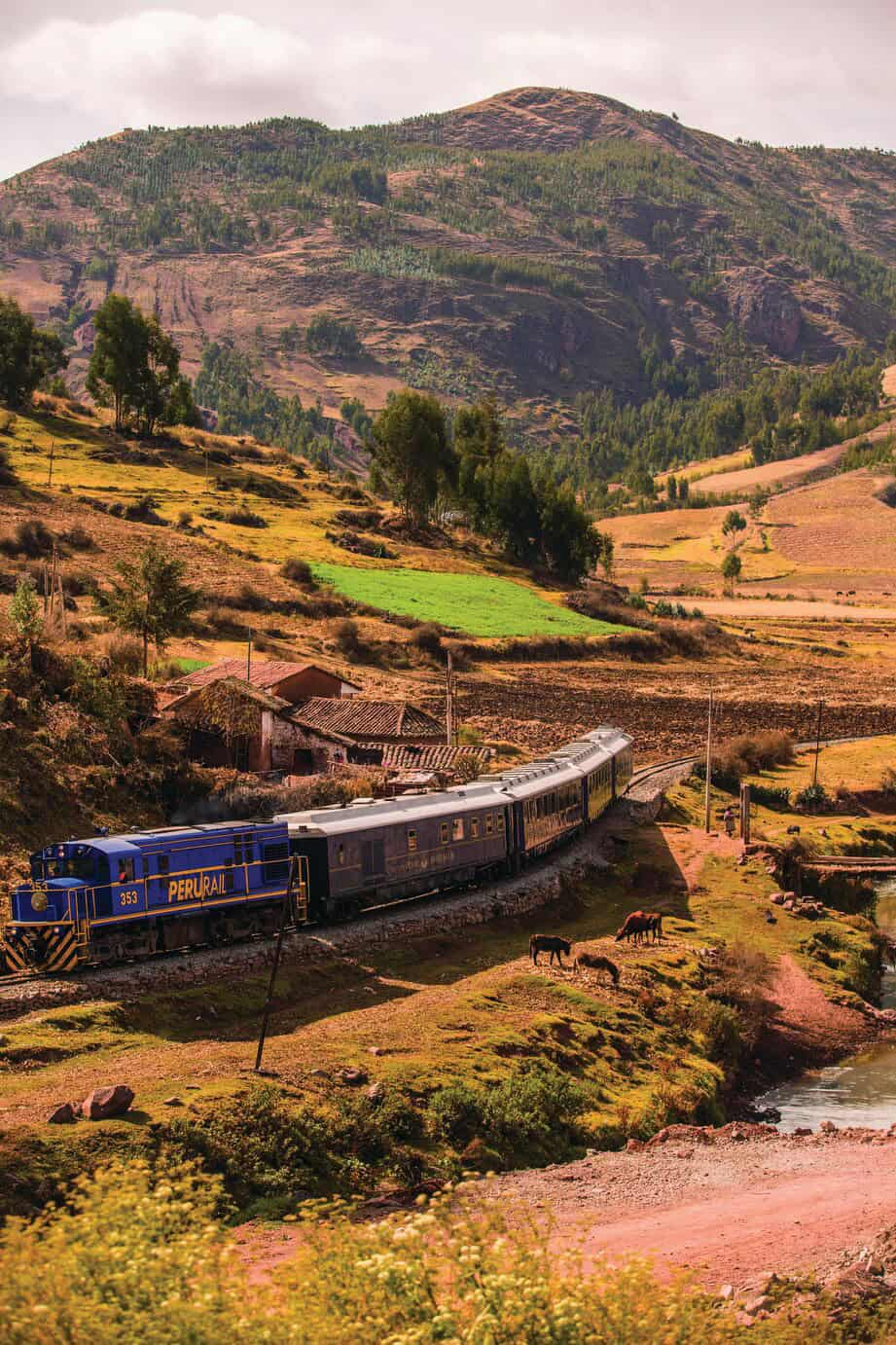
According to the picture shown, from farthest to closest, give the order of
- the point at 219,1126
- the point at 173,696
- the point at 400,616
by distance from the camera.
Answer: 1. the point at 400,616
2. the point at 173,696
3. the point at 219,1126

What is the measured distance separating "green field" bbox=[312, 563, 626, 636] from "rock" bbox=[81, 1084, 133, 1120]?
88056mm

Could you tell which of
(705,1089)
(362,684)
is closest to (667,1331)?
(705,1089)

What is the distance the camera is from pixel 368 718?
67500mm

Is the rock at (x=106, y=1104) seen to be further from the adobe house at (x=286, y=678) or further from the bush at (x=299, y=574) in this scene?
the bush at (x=299, y=574)

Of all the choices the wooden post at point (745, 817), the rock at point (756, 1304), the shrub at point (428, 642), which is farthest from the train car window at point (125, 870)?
the shrub at point (428, 642)

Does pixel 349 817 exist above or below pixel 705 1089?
above

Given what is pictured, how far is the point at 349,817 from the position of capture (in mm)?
40312

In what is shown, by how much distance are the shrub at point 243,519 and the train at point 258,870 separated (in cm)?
8342

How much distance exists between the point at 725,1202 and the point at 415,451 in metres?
124

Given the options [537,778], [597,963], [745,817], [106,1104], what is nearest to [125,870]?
[106,1104]

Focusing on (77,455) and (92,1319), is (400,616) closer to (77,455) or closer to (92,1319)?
(77,455)

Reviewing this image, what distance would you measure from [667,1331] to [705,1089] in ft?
63.2

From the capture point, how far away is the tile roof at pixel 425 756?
61.9 m

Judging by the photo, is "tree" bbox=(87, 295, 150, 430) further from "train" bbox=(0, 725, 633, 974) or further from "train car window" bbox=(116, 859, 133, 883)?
"train car window" bbox=(116, 859, 133, 883)
